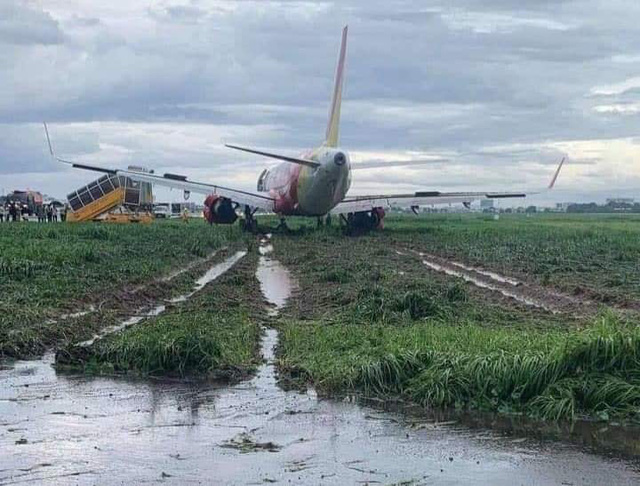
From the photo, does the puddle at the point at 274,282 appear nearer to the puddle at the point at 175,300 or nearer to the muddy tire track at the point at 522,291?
the puddle at the point at 175,300

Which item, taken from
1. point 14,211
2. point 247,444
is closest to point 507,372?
point 247,444

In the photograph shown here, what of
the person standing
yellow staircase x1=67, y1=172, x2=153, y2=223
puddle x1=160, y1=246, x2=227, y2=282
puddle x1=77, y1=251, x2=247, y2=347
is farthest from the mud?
the person standing

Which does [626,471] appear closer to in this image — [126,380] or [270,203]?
[126,380]

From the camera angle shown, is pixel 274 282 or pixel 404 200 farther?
pixel 404 200

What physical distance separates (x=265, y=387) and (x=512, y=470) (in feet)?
13.6

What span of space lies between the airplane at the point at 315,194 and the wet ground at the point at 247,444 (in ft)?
120

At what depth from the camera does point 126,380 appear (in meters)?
12.4

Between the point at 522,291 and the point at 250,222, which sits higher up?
the point at 250,222

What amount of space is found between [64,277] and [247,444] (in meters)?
14.6

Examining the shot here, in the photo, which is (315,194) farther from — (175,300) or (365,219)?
(175,300)

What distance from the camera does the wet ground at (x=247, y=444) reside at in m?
8.09

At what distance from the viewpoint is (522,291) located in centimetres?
2433

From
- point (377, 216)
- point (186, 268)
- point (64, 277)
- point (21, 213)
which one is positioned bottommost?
point (21, 213)

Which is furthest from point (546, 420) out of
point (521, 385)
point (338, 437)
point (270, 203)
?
point (270, 203)
